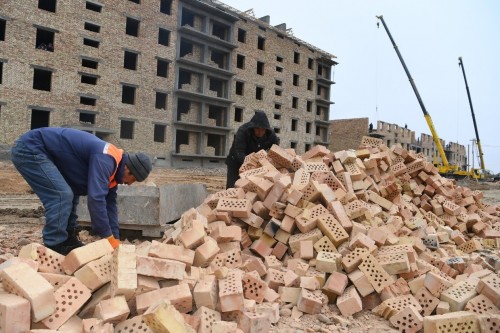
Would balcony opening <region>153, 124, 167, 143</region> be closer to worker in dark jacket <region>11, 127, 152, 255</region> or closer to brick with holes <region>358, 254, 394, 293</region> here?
worker in dark jacket <region>11, 127, 152, 255</region>

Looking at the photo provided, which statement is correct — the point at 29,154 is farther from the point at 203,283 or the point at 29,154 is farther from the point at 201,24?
the point at 201,24

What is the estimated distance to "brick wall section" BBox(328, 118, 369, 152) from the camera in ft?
123

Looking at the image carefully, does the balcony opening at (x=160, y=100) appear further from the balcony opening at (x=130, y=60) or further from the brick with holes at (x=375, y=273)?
the brick with holes at (x=375, y=273)

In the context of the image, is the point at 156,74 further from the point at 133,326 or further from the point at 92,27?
the point at 133,326

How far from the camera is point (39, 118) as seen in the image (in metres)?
19.3

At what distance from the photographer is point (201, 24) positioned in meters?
25.8

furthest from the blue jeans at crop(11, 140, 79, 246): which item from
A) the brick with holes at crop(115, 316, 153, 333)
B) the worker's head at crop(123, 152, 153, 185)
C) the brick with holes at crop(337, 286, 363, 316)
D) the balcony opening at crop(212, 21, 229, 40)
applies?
the balcony opening at crop(212, 21, 229, 40)

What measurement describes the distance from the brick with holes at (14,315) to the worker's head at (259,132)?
4336 mm

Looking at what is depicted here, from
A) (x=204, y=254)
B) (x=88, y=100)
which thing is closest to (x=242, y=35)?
(x=88, y=100)

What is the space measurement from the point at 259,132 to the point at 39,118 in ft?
57.2

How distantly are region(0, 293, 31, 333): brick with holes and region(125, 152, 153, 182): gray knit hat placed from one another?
4.97 ft

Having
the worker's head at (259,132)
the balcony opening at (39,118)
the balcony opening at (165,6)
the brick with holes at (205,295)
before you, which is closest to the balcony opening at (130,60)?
the balcony opening at (165,6)

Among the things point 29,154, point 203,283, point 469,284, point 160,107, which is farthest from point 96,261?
point 160,107

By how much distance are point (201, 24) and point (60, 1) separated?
940cm
